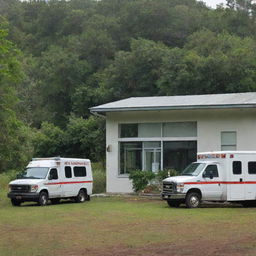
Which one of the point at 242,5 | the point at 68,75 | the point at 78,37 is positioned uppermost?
the point at 242,5

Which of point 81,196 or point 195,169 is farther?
point 81,196

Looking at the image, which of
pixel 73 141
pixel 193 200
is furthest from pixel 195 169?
pixel 73 141

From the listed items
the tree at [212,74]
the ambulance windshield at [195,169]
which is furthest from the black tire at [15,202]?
the tree at [212,74]

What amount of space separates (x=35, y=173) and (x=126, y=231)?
39.9ft

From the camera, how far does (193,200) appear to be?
25.2 m

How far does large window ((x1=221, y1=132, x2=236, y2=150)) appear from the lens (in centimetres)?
3272

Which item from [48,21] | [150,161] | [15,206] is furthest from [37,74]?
[15,206]

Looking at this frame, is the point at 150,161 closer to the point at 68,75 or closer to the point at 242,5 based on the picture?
the point at 68,75

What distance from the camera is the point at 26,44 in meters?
84.9

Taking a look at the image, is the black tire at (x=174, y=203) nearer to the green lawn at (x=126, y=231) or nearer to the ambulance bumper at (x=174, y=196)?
the ambulance bumper at (x=174, y=196)

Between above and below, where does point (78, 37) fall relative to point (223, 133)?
above

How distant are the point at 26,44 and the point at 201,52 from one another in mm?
34349

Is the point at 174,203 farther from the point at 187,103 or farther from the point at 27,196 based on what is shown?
the point at 187,103

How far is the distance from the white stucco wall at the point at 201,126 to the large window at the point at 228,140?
242mm
